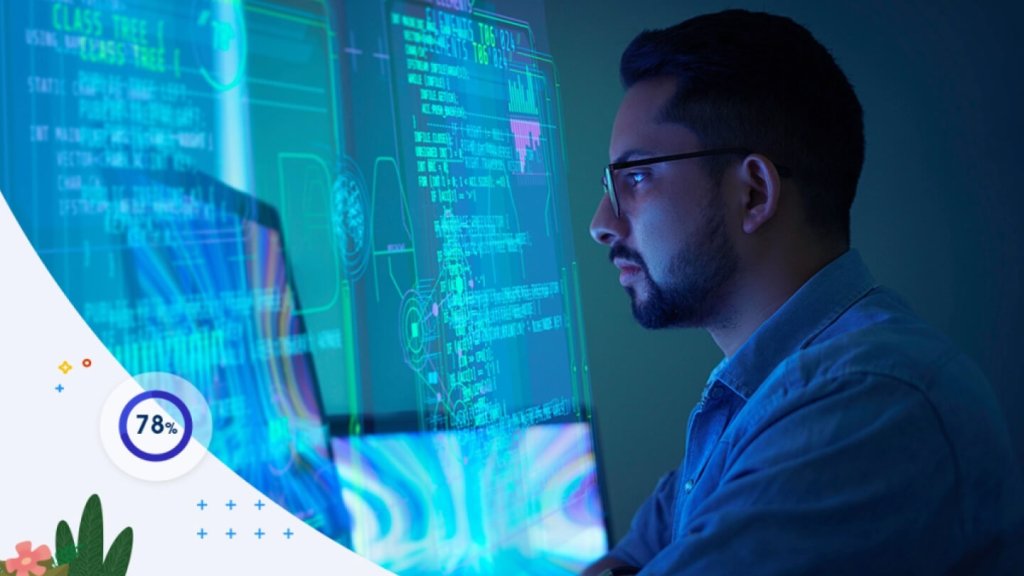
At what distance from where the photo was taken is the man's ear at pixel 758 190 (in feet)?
3.96

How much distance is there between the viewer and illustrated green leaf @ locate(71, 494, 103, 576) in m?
0.69

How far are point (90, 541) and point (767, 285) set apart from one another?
876mm

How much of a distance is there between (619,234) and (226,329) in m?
0.70

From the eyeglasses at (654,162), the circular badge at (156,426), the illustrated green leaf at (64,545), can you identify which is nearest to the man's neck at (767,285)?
the eyeglasses at (654,162)

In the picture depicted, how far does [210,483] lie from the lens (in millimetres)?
747

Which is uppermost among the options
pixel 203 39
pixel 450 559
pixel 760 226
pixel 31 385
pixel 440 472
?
pixel 203 39

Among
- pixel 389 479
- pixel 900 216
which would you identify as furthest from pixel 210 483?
pixel 900 216

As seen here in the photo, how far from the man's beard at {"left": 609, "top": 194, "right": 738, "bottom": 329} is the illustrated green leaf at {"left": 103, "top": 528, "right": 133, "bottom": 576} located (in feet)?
2.56

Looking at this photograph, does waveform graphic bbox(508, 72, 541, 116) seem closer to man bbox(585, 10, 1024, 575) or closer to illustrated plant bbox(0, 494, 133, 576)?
man bbox(585, 10, 1024, 575)

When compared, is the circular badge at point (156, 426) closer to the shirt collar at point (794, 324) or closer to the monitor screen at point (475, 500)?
the monitor screen at point (475, 500)

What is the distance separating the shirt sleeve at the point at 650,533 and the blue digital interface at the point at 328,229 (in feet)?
0.19

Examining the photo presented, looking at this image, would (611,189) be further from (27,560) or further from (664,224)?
(27,560)

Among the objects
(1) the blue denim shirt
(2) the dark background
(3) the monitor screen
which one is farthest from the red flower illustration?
(2) the dark background

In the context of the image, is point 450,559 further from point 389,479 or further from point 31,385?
point 31,385
